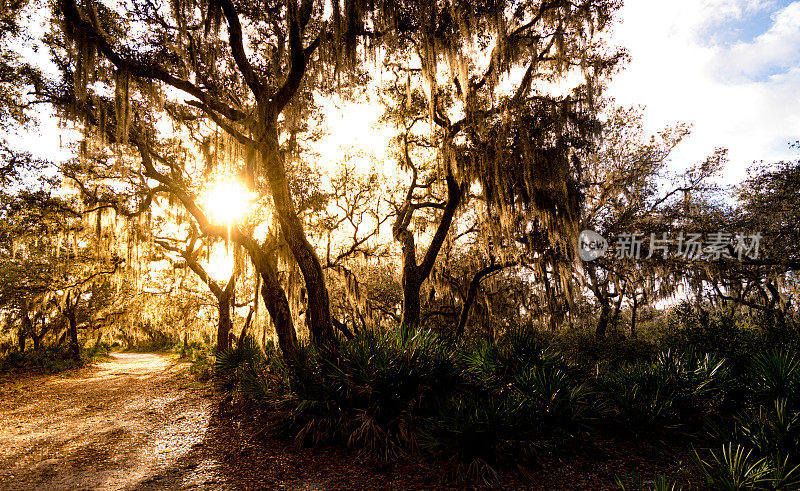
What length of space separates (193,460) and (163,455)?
0.64 m

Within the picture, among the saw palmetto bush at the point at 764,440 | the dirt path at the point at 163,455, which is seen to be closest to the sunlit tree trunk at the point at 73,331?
the dirt path at the point at 163,455

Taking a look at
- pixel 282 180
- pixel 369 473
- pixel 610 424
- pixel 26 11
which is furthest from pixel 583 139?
pixel 26 11

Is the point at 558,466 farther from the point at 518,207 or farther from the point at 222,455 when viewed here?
the point at 518,207

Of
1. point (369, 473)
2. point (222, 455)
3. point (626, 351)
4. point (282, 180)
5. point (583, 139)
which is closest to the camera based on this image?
point (369, 473)

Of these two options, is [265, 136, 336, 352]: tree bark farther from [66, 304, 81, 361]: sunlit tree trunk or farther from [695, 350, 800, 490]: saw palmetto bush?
[66, 304, 81, 361]: sunlit tree trunk

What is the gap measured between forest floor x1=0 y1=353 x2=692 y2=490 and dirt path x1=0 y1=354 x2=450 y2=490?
0.01 m

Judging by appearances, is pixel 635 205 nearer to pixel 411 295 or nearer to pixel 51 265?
pixel 411 295

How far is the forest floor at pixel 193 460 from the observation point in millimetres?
4305

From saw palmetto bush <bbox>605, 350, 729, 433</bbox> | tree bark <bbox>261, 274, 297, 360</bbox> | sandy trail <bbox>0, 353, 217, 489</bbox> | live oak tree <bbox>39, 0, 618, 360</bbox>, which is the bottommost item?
sandy trail <bbox>0, 353, 217, 489</bbox>

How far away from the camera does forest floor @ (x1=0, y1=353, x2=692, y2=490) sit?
430cm

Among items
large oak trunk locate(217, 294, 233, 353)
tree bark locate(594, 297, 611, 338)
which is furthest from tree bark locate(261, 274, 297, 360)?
tree bark locate(594, 297, 611, 338)

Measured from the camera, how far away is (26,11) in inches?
294

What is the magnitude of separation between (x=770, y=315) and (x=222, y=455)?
16.9m

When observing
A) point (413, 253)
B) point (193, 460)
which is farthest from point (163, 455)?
point (413, 253)
